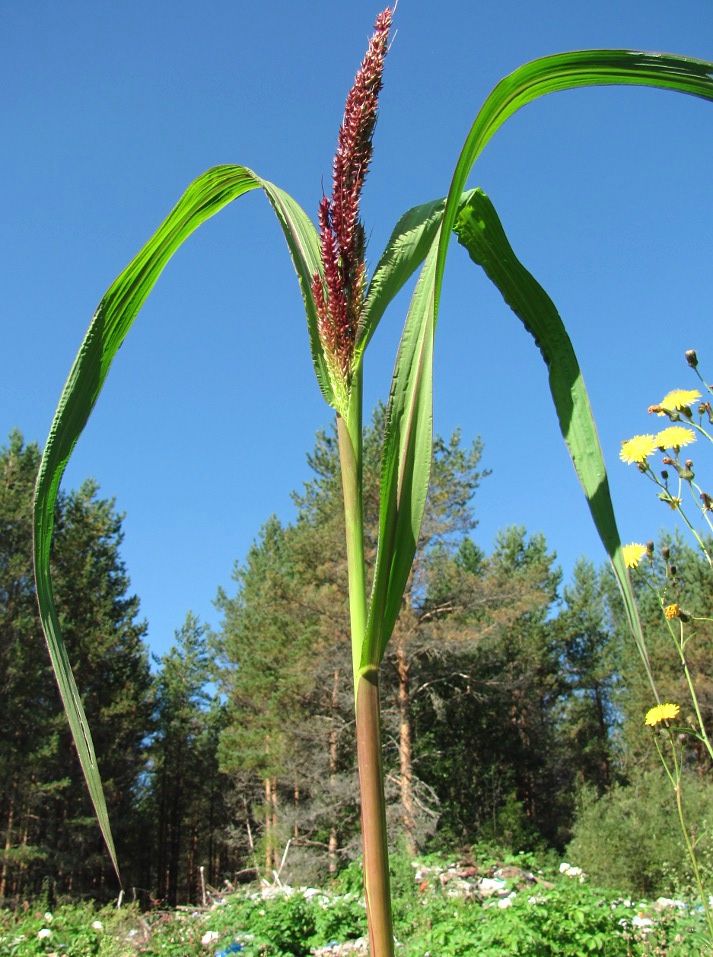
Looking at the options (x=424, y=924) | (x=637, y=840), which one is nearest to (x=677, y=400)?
(x=424, y=924)

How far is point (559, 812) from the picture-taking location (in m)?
22.0

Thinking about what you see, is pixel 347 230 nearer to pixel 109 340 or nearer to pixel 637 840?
pixel 109 340

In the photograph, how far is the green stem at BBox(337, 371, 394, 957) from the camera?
647 millimetres

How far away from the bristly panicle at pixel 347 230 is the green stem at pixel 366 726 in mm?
47

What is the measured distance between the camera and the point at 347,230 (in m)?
0.76

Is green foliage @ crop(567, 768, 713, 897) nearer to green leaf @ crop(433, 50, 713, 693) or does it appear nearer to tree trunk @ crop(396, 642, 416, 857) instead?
tree trunk @ crop(396, 642, 416, 857)

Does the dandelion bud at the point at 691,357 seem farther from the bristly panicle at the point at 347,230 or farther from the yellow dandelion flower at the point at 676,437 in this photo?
the bristly panicle at the point at 347,230

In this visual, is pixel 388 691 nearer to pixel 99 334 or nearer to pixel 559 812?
pixel 559 812

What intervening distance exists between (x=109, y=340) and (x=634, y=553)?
5.33 ft

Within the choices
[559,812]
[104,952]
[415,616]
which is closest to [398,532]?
[104,952]

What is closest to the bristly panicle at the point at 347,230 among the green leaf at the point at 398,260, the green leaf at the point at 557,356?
the green leaf at the point at 398,260

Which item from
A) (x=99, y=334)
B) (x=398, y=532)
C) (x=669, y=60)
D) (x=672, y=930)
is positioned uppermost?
(x=669, y=60)

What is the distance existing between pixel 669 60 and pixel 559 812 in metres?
24.6

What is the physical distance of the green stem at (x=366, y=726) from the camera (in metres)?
0.65
